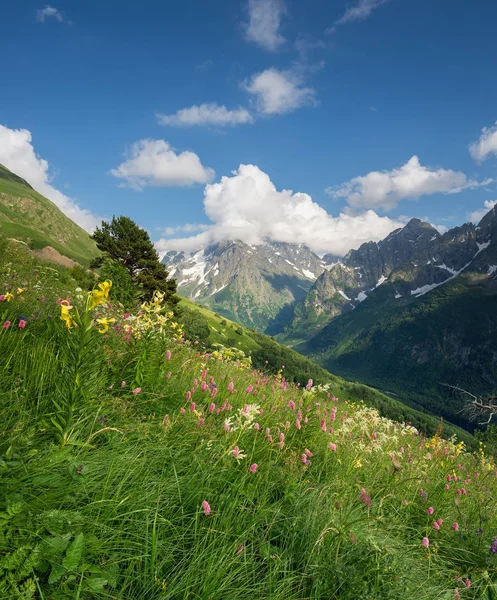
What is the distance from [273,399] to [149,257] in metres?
43.1

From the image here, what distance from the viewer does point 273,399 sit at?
6805 millimetres

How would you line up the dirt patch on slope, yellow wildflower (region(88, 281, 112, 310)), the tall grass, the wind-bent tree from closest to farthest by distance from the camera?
the tall grass < yellow wildflower (region(88, 281, 112, 310)) < the dirt patch on slope < the wind-bent tree

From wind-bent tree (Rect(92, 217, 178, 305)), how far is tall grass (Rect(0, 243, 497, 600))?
4070cm

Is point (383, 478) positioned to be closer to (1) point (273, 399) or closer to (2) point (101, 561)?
(1) point (273, 399)

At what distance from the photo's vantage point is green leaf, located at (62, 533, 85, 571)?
2.05m

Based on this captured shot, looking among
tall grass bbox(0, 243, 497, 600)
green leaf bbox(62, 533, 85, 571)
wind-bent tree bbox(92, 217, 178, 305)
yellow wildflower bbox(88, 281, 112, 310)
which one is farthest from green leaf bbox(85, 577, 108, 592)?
wind-bent tree bbox(92, 217, 178, 305)

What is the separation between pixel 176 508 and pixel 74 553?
3.66ft

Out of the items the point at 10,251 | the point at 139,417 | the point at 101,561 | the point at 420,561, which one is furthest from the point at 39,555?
the point at 10,251

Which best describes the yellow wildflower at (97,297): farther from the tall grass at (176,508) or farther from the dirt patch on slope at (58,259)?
the dirt patch on slope at (58,259)

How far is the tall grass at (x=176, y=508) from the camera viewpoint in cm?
230

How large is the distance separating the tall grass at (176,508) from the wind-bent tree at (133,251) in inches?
1603

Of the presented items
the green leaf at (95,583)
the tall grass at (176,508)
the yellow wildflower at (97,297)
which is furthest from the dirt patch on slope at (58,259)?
the green leaf at (95,583)

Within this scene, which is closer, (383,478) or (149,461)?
(149,461)

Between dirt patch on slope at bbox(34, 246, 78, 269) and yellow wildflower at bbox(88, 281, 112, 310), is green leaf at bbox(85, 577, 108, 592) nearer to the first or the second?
yellow wildflower at bbox(88, 281, 112, 310)
